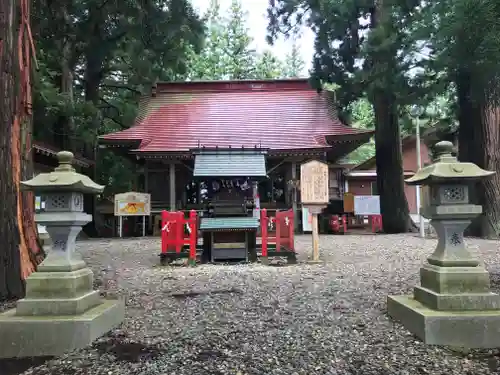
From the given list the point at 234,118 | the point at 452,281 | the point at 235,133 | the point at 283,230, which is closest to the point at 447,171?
the point at 452,281

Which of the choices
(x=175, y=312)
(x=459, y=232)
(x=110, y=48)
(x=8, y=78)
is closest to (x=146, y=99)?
(x=110, y=48)

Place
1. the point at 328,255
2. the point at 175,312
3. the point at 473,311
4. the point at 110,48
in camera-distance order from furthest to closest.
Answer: the point at 110,48 < the point at 328,255 < the point at 175,312 < the point at 473,311

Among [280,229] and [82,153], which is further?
[82,153]

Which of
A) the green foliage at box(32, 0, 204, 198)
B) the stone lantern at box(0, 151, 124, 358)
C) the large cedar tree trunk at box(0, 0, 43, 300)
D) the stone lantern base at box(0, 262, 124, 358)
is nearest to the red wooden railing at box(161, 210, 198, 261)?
the large cedar tree trunk at box(0, 0, 43, 300)

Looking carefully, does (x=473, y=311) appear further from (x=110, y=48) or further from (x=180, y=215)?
(x=110, y=48)

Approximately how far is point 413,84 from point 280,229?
594 cm

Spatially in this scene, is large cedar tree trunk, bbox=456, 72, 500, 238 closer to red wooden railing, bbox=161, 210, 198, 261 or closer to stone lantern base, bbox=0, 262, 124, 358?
red wooden railing, bbox=161, 210, 198, 261

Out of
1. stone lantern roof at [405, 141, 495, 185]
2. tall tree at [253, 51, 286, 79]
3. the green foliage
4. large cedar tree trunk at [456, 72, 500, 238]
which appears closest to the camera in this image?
stone lantern roof at [405, 141, 495, 185]

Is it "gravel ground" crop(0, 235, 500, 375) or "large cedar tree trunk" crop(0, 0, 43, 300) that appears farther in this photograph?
"large cedar tree trunk" crop(0, 0, 43, 300)

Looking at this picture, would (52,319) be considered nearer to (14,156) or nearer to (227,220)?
(14,156)

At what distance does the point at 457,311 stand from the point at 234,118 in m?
13.8

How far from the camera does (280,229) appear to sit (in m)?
8.43

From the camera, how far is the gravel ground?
3.06 meters

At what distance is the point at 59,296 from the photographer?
3.54m
